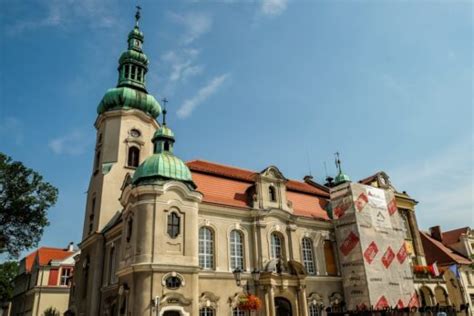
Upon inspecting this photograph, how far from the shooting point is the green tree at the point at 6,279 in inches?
1695

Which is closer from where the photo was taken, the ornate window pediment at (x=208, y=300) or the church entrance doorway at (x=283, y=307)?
the ornate window pediment at (x=208, y=300)

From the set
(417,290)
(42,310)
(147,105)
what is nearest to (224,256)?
(147,105)

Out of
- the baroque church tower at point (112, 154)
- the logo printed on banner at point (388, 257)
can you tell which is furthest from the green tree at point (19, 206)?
the logo printed on banner at point (388, 257)

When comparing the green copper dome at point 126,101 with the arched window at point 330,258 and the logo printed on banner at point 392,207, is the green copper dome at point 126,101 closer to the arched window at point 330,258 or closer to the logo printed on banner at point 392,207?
the arched window at point 330,258

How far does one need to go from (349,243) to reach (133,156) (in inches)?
689

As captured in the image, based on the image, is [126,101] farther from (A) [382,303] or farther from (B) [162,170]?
(A) [382,303]

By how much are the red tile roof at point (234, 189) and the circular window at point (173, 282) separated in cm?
530

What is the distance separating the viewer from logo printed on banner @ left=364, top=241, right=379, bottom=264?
2677cm

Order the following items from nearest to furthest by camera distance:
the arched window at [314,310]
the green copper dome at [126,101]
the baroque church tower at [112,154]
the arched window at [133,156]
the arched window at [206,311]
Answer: the arched window at [206,311] < the arched window at [314,310] < the baroque church tower at [112,154] < the arched window at [133,156] < the green copper dome at [126,101]

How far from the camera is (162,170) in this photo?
2200cm

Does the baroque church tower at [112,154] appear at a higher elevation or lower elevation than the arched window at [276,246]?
higher

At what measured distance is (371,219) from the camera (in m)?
28.7

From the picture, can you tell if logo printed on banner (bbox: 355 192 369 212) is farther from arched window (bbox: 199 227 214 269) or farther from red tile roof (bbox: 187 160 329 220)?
arched window (bbox: 199 227 214 269)

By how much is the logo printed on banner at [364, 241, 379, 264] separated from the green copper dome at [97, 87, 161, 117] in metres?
19.8
